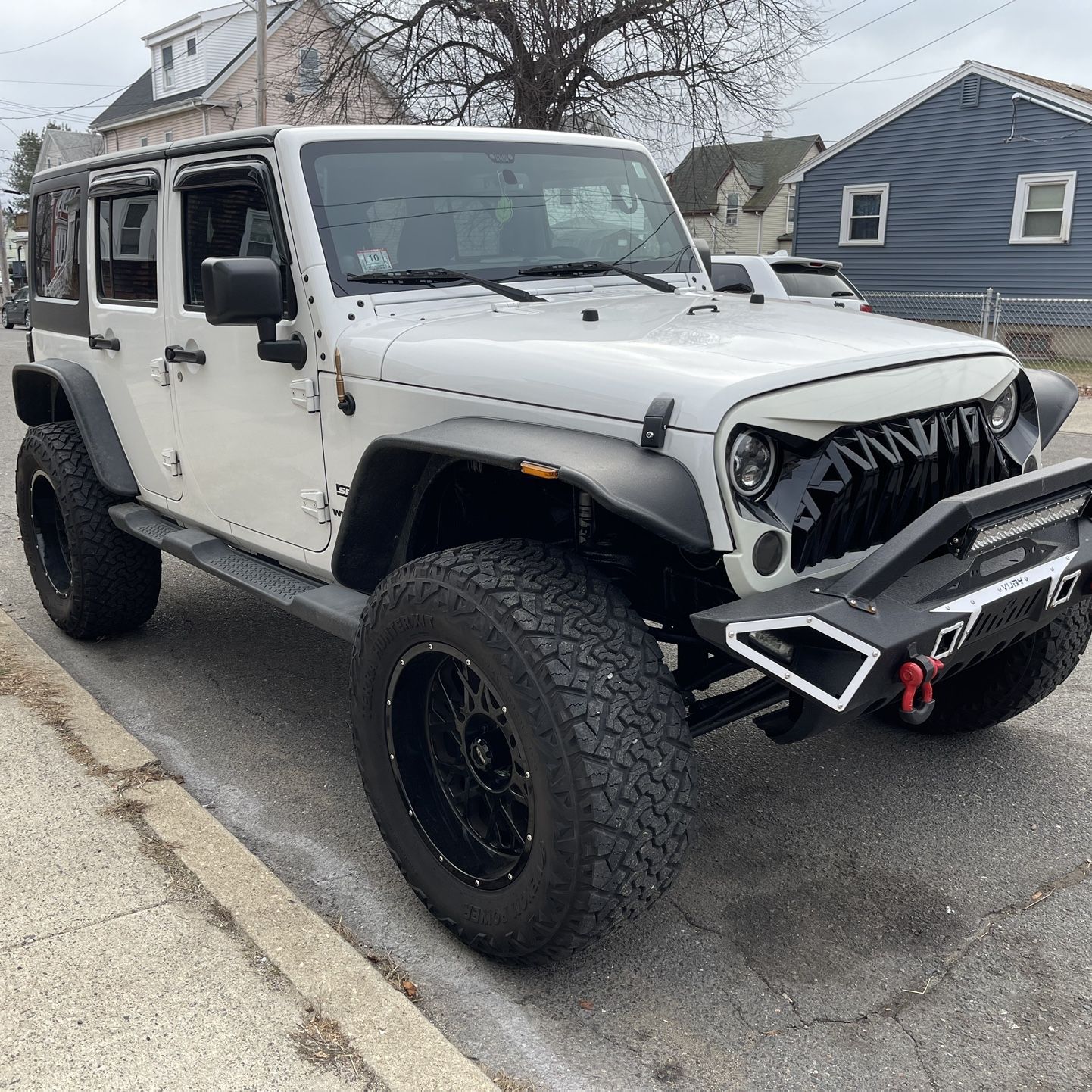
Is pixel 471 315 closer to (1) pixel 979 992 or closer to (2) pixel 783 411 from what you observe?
(2) pixel 783 411

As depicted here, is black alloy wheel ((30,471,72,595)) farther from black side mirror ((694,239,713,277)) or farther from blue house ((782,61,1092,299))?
blue house ((782,61,1092,299))

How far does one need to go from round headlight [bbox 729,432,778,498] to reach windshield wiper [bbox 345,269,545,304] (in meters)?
1.23

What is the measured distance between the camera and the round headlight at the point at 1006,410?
9.89 ft

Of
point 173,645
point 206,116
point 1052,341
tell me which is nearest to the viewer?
point 173,645

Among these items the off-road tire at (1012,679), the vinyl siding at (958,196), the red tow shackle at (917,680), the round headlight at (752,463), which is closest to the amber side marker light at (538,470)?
the round headlight at (752,463)

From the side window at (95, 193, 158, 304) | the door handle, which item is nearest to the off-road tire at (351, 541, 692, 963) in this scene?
the door handle

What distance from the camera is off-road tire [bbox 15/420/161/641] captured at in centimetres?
462

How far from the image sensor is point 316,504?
3428 millimetres

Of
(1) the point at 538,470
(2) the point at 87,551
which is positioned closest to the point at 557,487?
(1) the point at 538,470

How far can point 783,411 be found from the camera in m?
2.38

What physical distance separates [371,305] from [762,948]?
2.09 metres

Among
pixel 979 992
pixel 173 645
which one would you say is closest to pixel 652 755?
pixel 979 992

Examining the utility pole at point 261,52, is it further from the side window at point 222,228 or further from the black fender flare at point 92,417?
the side window at point 222,228

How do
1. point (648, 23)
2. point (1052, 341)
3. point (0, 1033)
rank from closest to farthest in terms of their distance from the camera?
point (0, 1033) < point (648, 23) < point (1052, 341)
